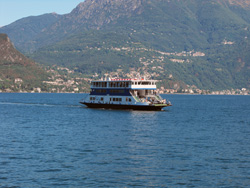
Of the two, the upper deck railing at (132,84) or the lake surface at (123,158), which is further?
the upper deck railing at (132,84)

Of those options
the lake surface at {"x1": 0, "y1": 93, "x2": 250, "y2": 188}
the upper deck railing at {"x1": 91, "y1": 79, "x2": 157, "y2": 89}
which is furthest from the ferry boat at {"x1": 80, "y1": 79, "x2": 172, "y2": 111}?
the lake surface at {"x1": 0, "y1": 93, "x2": 250, "y2": 188}

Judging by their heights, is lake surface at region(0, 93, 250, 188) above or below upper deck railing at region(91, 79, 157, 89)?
below

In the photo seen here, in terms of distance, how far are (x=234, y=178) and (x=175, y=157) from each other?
11.9m

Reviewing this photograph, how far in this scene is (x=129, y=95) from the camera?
142000mm

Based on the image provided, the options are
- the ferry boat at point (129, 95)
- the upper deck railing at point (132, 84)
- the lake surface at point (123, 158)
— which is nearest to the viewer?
the lake surface at point (123, 158)

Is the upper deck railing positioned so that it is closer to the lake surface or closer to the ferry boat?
the ferry boat

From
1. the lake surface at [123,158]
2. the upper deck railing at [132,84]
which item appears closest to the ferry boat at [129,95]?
the upper deck railing at [132,84]

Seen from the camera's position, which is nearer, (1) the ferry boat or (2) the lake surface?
(2) the lake surface

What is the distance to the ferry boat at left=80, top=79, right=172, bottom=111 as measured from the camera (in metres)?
141

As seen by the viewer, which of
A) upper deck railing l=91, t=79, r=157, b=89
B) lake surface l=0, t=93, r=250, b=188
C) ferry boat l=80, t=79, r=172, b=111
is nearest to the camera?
lake surface l=0, t=93, r=250, b=188

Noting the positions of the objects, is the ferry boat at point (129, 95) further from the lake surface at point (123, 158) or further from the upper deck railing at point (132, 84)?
the lake surface at point (123, 158)

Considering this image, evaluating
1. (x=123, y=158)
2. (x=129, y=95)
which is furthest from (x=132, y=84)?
(x=123, y=158)

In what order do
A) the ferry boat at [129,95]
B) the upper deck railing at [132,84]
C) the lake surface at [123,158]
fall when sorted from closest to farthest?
the lake surface at [123,158]
the ferry boat at [129,95]
the upper deck railing at [132,84]

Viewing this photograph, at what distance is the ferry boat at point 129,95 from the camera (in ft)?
461
